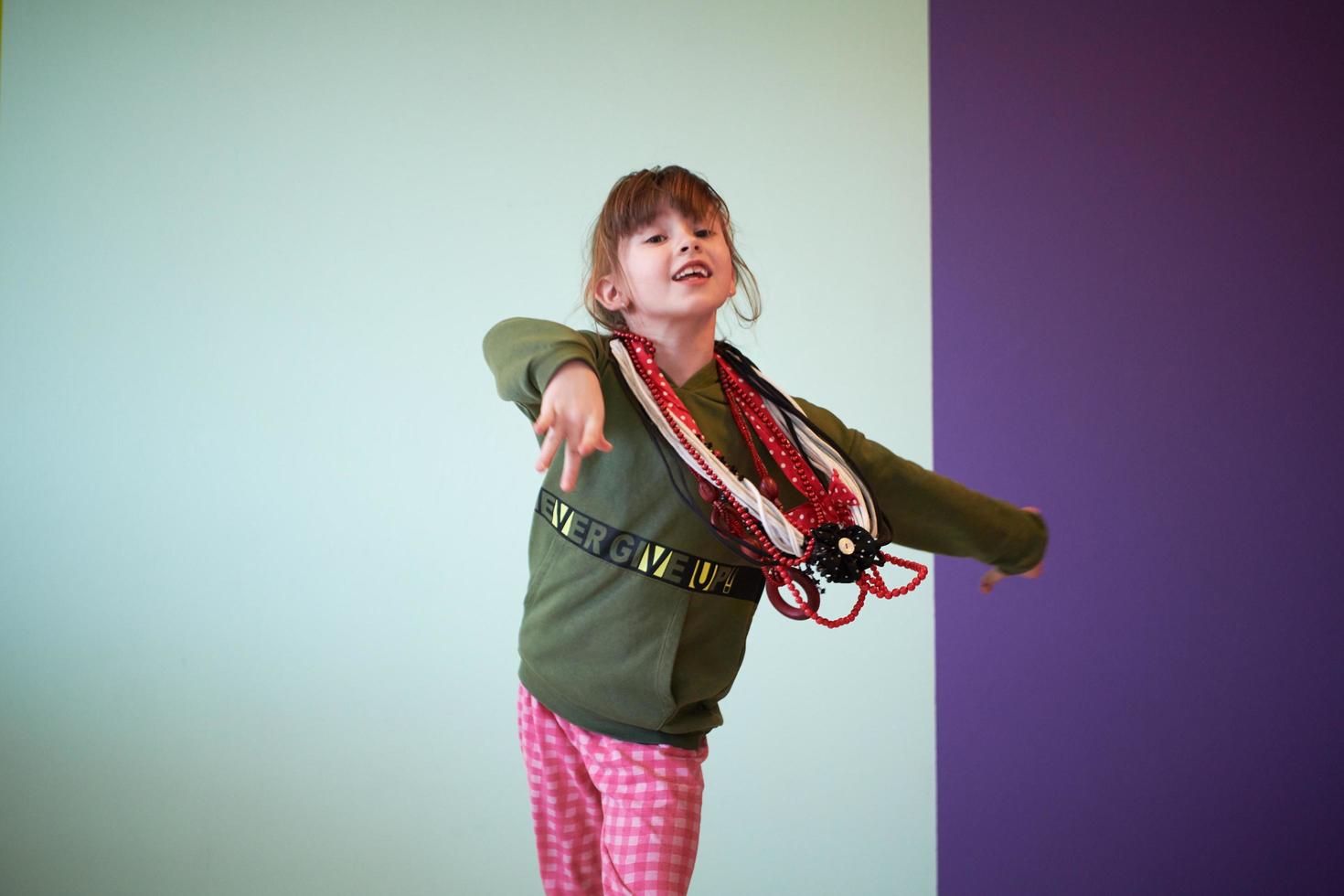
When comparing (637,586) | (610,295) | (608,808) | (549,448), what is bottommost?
(608,808)

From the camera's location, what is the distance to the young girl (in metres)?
1.32

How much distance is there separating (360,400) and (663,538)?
1018 mm

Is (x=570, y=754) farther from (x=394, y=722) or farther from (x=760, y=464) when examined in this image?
(x=394, y=722)

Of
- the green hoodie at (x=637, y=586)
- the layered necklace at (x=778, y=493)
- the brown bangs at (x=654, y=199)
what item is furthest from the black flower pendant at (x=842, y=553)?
the brown bangs at (x=654, y=199)

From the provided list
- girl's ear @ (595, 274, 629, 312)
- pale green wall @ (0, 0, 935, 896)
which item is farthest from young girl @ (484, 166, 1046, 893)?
pale green wall @ (0, 0, 935, 896)

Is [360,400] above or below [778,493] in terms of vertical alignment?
above

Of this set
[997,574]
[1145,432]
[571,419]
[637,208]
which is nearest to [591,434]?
[571,419]

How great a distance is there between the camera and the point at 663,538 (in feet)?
4.39

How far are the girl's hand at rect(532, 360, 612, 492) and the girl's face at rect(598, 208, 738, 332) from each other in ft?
0.80

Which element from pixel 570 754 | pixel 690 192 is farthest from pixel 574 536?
pixel 690 192

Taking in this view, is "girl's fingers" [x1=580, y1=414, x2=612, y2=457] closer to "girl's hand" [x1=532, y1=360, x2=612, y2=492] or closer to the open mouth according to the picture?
"girl's hand" [x1=532, y1=360, x2=612, y2=492]

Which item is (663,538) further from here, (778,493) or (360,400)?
(360,400)

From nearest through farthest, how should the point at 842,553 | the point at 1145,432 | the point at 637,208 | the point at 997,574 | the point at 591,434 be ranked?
the point at 591,434 → the point at 842,553 → the point at 637,208 → the point at 997,574 → the point at 1145,432

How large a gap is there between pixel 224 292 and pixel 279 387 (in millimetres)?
189
